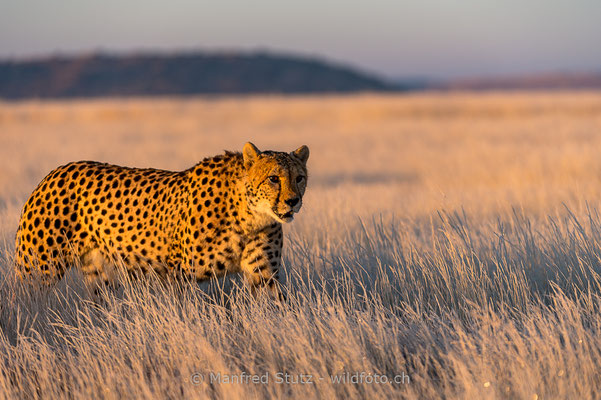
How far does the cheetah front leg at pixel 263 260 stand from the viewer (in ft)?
12.0

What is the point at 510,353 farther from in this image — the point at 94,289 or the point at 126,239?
the point at 94,289

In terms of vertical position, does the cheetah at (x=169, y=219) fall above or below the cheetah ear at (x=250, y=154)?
below

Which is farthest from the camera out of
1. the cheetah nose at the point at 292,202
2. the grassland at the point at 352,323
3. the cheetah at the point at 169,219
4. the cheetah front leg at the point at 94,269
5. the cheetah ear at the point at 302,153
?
the cheetah front leg at the point at 94,269

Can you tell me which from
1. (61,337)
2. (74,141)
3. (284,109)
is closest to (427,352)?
(61,337)

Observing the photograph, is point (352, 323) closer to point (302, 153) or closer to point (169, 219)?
point (302, 153)

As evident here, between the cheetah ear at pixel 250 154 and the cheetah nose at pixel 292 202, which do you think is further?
the cheetah ear at pixel 250 154

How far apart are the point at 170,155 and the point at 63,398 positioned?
1218cm

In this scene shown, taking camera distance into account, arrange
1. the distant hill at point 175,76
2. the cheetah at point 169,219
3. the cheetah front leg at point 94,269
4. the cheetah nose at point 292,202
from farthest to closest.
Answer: the distant hill at point 175,76 → the cheetah front leg at point 94,269 → the cheetah at point 169,219 → the cheetah nose at point 292,202

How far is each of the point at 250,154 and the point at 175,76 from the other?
106 m

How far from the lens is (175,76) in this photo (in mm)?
106688

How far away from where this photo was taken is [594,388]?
2971 mm

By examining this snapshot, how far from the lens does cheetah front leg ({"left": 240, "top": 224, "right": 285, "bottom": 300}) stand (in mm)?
3654

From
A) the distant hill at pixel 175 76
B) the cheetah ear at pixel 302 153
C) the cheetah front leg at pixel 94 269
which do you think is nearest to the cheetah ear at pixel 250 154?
the cheetah ear at pixel 302 153

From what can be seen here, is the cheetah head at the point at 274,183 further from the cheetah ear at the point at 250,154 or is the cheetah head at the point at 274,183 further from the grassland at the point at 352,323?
the grassland at the point at 352,323
